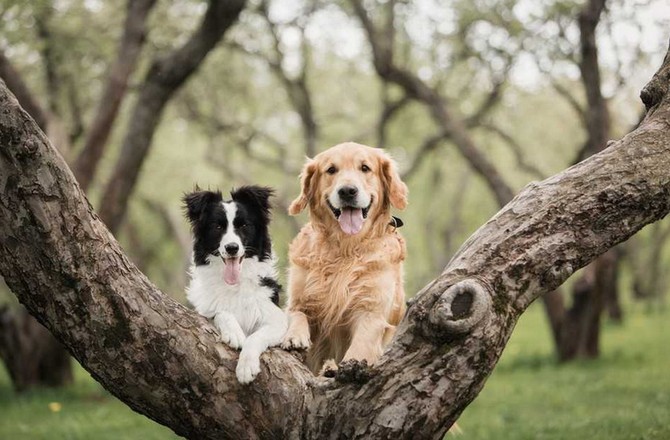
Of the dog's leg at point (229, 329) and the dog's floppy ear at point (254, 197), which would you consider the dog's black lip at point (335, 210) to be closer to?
the dog's floppy ear at point (254, 197)

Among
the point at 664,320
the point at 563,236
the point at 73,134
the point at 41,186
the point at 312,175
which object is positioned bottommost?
the point at 41,186

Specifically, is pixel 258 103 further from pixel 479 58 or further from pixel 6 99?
pixel 6 99

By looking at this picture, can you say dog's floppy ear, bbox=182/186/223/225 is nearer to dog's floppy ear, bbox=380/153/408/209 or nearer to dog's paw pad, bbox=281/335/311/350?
dog's paw pad, bbox=281/335/311/350

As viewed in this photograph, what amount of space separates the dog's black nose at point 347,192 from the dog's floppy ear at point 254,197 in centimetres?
52

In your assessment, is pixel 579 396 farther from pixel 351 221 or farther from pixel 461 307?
pixel 461 307

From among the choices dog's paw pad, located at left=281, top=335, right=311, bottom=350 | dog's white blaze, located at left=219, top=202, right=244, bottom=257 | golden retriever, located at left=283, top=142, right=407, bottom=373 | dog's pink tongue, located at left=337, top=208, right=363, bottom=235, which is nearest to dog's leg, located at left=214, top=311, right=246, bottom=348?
dog's paw pad, located at left=281, top=335, right=311, bottom=350

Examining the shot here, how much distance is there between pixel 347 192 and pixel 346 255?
1.57 feet

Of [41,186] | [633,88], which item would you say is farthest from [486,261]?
[633,88]

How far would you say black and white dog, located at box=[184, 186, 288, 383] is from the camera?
5.44 metres

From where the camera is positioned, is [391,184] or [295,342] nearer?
[295,342]

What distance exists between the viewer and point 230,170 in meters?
28.1

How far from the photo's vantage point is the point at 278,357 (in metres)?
5.09

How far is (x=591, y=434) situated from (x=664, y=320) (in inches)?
694

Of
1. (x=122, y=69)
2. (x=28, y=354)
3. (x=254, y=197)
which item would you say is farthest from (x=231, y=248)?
(x=28, y=354)
